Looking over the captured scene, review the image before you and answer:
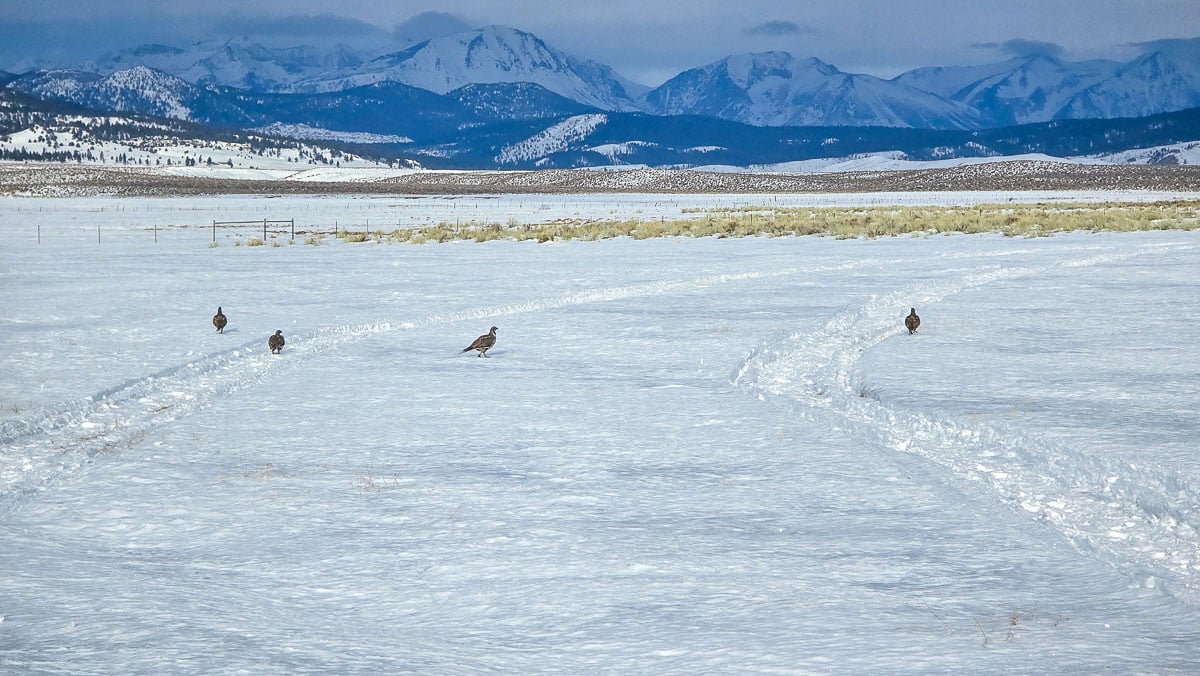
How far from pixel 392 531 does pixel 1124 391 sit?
8.53m

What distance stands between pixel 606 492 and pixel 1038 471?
3.69 metres

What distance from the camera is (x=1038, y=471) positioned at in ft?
29.1

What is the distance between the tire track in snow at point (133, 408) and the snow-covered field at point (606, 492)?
0.21ft

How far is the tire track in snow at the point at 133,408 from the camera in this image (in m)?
9.19

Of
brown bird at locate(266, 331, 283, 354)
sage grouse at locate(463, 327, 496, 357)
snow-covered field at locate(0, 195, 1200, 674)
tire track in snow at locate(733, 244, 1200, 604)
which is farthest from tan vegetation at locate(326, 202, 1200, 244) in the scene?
tire track in snow at locate(733, 244, 1200, 604)

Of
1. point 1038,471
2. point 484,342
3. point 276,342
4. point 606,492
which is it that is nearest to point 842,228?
point 484,342

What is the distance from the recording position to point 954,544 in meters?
6.94

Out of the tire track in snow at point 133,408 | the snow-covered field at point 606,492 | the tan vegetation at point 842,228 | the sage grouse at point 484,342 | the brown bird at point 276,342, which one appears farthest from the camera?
the tan vegetation at point 842,228

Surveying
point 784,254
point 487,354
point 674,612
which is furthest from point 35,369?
point 784,254

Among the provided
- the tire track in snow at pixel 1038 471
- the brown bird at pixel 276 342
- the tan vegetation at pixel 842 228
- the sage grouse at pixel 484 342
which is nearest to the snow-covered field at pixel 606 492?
the tire track in snow at pixel 1038 471

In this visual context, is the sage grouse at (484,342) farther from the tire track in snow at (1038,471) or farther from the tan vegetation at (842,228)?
the tan vegetation at (842,228)

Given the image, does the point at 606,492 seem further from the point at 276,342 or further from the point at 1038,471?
the point at 276,342

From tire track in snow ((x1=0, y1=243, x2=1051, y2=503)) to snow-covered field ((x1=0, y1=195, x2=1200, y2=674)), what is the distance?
0.06 meters

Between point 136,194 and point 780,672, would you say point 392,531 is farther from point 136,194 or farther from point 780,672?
point 136,194
